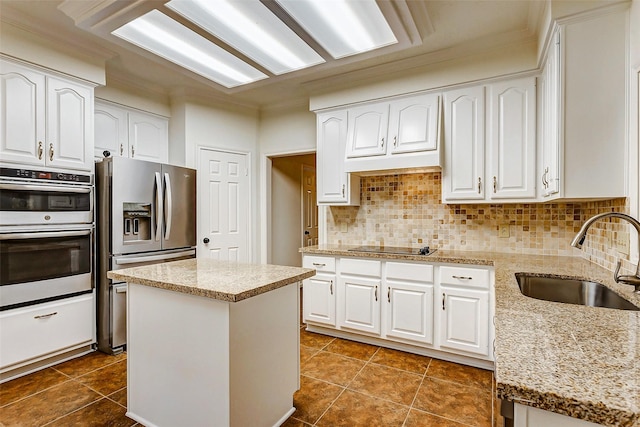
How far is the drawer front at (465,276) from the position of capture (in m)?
2.51

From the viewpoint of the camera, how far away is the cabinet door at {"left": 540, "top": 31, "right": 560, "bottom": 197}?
194 centimetres

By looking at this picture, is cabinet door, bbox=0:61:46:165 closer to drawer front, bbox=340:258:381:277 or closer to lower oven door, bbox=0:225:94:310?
lower oven door, bbox=0:225:94:310

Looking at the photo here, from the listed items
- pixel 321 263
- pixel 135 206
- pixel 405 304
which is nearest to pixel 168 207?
pixel 135 206

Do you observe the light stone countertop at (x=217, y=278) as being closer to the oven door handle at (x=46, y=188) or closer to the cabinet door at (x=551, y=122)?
the oven door handle at (x=46, y=188)

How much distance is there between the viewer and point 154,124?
3.63 metres

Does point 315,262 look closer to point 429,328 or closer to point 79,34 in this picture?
point 429,328

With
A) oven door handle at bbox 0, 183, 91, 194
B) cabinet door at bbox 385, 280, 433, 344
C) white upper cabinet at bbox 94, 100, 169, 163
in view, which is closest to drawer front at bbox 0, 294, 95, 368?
oven door handle at bbox 0, 183, 91, 194

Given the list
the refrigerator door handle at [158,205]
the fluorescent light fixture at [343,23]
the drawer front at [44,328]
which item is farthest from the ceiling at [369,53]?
the drawer front at [44,328]

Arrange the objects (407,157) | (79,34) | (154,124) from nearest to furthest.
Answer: (79,34) < (407,157) < (154,124)

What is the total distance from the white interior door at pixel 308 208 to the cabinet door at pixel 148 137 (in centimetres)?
222

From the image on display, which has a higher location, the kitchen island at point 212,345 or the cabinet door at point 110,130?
the cabinet door at point 110,130

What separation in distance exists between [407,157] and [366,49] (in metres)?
0.98

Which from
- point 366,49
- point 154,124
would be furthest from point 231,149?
point 366,49

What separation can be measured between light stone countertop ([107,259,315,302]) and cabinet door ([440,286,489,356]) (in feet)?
4.50
